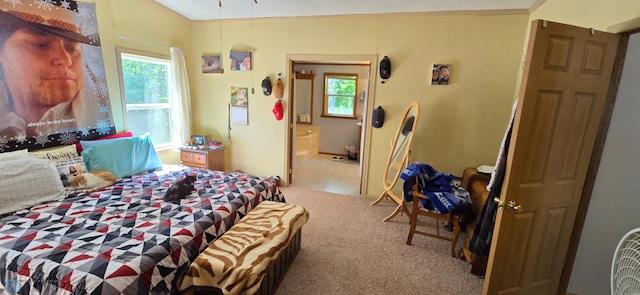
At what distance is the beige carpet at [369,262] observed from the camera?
2.14 meters

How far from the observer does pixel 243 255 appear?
172 cm

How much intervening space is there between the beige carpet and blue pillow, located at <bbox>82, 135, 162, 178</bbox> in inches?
78.5

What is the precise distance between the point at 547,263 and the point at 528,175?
72 centimetres

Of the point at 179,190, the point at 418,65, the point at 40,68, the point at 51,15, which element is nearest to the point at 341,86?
the point at 418,65

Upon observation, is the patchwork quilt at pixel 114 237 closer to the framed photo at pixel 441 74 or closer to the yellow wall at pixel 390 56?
the yellow wall at pixel 390 56

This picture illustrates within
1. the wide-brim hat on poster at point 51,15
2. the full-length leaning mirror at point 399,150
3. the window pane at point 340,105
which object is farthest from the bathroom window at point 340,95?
the wide-brim hat on poster at point 51,15

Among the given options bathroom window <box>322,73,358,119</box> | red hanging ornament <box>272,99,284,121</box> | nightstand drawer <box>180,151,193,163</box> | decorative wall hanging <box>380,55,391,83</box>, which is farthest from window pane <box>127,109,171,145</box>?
bathroom window <box>322,73,358,119</box>

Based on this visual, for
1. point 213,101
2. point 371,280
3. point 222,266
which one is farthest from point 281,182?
point 222,266

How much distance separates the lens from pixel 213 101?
439 centimetres

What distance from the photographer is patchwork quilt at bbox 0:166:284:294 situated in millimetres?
1375

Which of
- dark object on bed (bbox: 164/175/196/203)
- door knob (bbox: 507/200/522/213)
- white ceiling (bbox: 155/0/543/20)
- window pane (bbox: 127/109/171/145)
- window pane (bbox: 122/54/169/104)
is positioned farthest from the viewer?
window pane (bbox: 127/109/171/145)

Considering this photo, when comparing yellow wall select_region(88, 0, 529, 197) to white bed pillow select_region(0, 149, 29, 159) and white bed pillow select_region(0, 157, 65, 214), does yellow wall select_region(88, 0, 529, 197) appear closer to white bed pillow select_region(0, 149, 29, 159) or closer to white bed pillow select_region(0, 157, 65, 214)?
white bed pillow select_region(0, 149, 29, 159)

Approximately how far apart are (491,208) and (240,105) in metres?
3.57

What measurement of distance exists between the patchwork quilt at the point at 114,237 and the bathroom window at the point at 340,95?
4.23 m
